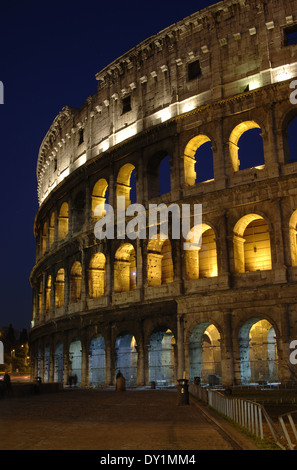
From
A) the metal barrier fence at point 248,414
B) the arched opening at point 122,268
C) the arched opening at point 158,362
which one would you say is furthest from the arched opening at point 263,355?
the metal barrier fence at point 248,414

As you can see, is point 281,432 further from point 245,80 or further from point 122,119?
point 122,119

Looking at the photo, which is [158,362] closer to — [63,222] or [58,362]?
[58,362]

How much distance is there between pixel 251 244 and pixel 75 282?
12.2m

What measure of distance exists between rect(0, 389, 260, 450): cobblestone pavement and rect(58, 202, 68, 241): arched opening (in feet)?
65.1

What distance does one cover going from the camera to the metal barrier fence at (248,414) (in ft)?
27.3

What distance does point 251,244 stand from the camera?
25984 millimetres

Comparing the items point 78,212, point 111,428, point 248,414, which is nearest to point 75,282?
point 78,212

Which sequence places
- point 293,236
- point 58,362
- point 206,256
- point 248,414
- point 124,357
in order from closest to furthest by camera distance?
point 248,414, point 293,236, point 206,256, point 124,357, point 58,362

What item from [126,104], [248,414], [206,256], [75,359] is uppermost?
[126,104]

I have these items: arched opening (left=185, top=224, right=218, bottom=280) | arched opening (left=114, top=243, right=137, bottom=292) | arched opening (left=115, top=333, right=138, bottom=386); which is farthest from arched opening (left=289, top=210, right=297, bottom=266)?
arched opening (left=115, top=333, right=138, bottom=386)

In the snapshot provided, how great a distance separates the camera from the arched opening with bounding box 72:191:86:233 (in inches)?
1337

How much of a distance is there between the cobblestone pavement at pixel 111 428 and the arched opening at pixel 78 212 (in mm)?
18038

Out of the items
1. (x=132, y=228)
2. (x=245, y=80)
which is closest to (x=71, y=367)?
(x=132, y=228)

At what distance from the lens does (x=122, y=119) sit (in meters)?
30.7
